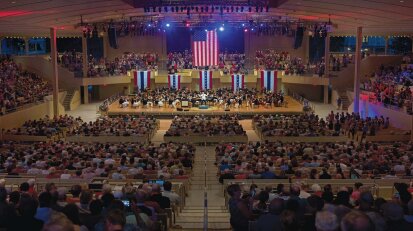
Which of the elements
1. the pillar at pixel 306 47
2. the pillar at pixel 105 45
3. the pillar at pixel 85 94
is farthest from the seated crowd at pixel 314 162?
the pillar at pixel 105 45

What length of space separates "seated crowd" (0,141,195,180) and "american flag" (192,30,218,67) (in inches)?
775

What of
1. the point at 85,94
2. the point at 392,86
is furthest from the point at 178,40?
the point at 392,86

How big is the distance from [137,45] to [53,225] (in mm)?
44761

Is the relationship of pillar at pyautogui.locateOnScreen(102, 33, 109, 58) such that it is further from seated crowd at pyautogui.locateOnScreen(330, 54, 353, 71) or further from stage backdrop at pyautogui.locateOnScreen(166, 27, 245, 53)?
seated crowd at pyautogui.locateOnScreen(330, 54, 353, 71)

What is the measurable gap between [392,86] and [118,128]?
17.5m

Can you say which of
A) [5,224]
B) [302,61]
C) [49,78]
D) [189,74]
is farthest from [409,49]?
[5,224]

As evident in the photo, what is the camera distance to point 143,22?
35375mm

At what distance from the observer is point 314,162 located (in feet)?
52.2

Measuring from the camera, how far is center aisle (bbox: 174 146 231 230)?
10.0 m

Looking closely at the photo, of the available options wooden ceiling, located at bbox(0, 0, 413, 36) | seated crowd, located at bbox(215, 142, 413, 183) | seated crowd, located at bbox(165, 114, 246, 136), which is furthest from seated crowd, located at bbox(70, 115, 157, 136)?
seated crowd, located at bbox(215, 142, 413, 183)

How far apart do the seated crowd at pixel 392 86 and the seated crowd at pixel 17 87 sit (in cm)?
2156

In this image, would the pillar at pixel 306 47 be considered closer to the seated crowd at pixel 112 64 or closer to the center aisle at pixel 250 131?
the seated crowd at pixel 112 64

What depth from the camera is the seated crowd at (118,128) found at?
2514 centimetres

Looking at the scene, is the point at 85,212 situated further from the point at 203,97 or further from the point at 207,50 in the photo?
the point at 207,50
